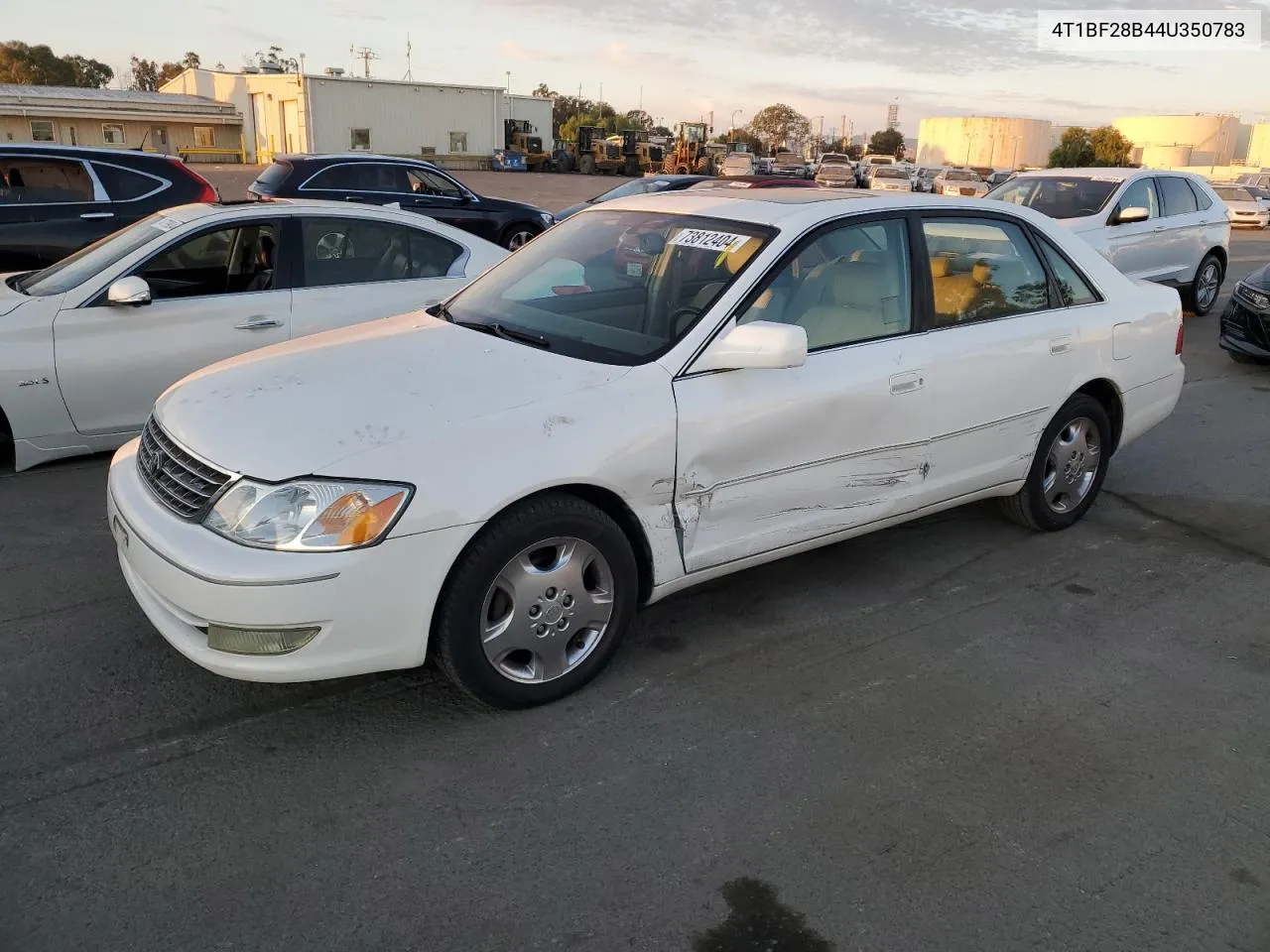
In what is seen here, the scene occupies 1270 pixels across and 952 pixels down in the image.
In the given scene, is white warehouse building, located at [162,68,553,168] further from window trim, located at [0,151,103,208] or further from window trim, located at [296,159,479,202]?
window trim, located at [0,151,103,208]

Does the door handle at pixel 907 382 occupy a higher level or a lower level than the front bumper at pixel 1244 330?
higher

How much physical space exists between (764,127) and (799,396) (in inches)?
4732

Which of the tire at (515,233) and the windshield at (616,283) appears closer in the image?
the windshield at (616,283)

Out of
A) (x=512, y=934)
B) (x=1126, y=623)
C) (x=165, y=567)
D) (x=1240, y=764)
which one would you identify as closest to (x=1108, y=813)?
(x=1240, y=764)

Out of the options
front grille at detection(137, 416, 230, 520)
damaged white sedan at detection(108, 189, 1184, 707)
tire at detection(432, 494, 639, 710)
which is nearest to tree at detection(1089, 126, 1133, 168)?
damaged white sedan at detection(108, 189, 1184, 707)

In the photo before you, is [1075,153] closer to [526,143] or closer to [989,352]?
[526,143]

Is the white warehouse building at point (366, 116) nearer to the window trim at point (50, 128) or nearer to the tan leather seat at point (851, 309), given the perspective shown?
the window trim at point (50, 128)

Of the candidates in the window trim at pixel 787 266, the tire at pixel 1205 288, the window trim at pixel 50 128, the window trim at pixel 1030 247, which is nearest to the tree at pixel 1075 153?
the window trim at pixel 50 128

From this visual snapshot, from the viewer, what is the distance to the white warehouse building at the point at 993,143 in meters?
102

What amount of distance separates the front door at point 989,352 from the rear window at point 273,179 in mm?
11425

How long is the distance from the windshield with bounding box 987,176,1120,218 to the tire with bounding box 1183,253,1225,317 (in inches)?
77.8

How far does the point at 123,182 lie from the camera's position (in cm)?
841

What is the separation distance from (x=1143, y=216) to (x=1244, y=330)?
2230 millimetres

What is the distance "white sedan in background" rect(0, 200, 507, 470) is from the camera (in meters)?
5.20
